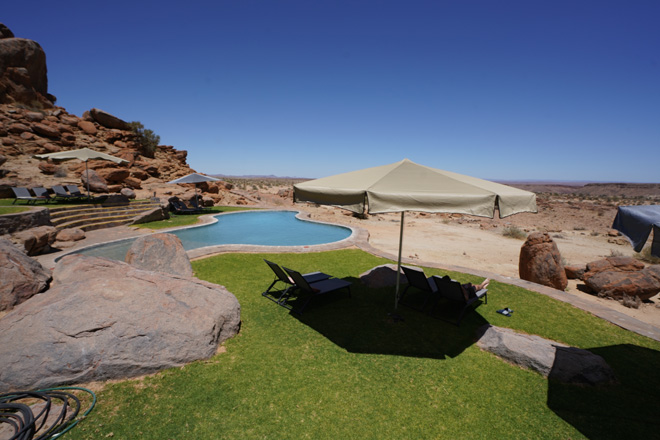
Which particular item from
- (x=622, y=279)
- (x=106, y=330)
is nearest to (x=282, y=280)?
Result: (x=106, y=330)

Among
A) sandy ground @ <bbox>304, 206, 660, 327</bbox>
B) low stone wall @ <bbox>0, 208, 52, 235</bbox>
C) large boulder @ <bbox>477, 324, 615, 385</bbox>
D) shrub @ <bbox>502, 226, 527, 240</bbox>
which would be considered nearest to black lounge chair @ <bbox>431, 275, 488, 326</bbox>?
large boulder @ <bbox>477, 324, 615, 385</bbox>

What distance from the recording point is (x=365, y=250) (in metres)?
10.1

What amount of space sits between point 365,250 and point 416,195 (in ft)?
21.8

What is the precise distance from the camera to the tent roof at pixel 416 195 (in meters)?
3.63

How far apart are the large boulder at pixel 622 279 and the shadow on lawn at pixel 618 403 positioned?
461 cm

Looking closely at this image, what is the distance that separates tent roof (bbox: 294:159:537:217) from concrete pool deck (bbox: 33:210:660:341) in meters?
3.49

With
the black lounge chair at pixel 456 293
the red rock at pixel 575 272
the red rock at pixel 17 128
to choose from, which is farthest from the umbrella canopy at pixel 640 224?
the red rock at pixel 17 128

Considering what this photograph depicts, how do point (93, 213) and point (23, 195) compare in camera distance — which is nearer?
point (93, 213)

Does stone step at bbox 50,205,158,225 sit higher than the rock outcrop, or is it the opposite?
the rock outcrop

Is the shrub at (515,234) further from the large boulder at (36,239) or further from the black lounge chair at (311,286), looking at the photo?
the large boulder at (36,239)

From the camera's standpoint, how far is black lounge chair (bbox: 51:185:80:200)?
1587cm

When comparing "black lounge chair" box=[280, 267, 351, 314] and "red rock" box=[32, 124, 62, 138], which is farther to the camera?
"red rock" box=[32, 124, 62, 138]

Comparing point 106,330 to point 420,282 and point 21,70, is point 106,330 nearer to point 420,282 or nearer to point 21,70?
Result: point 420,282

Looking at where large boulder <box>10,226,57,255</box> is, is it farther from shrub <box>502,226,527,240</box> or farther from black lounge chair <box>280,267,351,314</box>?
shrub <box>502,226,527,240</box>
